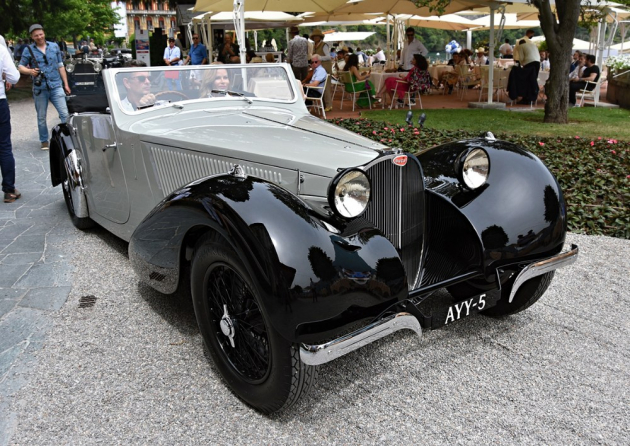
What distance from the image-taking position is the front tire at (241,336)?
7.72ft

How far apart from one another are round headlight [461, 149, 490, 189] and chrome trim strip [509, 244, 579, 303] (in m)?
0.54

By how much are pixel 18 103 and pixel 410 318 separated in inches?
656

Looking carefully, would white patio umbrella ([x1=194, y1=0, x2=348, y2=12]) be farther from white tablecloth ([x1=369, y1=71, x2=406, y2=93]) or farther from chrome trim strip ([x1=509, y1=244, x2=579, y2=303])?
chrome trim strip ([x1=509, y1=244, x2=579, y2=303])

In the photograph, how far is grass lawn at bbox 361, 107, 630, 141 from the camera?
377 inches

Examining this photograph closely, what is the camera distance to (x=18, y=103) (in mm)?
16031

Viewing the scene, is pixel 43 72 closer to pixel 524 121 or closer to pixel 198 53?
pixel 198 53

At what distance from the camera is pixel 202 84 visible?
416 cm

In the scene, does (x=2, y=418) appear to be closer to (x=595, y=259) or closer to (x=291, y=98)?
(x=291, y=98)

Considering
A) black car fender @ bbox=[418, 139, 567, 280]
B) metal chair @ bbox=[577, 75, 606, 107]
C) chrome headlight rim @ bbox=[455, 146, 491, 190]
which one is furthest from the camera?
metal chair @ bbox=[577, 75, 606, 107]

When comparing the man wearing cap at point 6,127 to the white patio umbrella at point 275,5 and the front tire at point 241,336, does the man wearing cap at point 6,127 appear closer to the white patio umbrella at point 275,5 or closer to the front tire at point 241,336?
the front tire at point 241,336

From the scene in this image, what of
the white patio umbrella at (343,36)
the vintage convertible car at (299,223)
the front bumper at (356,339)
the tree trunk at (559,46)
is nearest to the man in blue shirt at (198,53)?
the tree trunk at (559,46)

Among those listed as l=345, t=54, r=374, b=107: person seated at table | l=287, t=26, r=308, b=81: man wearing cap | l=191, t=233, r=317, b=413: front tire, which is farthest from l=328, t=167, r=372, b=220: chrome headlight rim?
l=287, t=26, r=308, b=81: man wearing cap

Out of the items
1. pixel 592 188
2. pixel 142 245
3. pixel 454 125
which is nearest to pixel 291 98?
pixel 142 245

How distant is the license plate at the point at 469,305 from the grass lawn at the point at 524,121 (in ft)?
23.3
